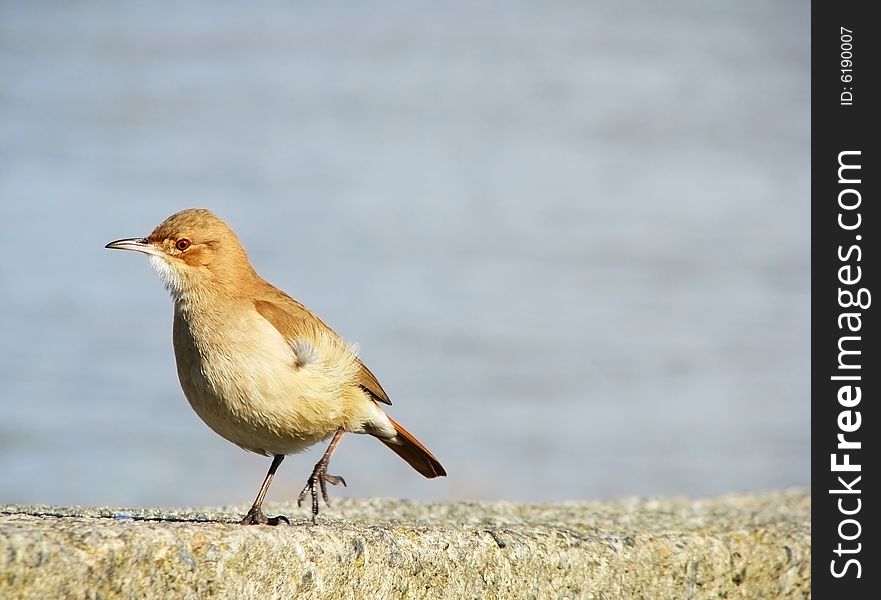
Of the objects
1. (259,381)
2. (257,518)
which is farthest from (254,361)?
(257,518)

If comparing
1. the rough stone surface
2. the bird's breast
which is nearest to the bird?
the bird's breast

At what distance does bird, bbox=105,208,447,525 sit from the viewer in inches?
163

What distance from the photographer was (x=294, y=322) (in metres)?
4.44

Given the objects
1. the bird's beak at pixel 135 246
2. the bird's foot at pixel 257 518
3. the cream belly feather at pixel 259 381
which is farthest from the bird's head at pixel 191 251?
the bird's foot at pixel 257 518

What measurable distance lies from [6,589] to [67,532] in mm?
259

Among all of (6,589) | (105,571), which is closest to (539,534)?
(105,571)

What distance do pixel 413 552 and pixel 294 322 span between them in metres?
1.03

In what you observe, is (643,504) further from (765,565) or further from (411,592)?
(411,592)

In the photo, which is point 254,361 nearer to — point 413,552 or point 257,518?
point 257,518

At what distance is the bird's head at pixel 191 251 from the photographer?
4.54m

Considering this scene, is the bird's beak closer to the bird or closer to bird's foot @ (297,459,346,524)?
the bird

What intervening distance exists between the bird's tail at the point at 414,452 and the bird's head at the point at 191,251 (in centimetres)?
83

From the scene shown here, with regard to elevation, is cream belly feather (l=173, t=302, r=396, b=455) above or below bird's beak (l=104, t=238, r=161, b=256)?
below
